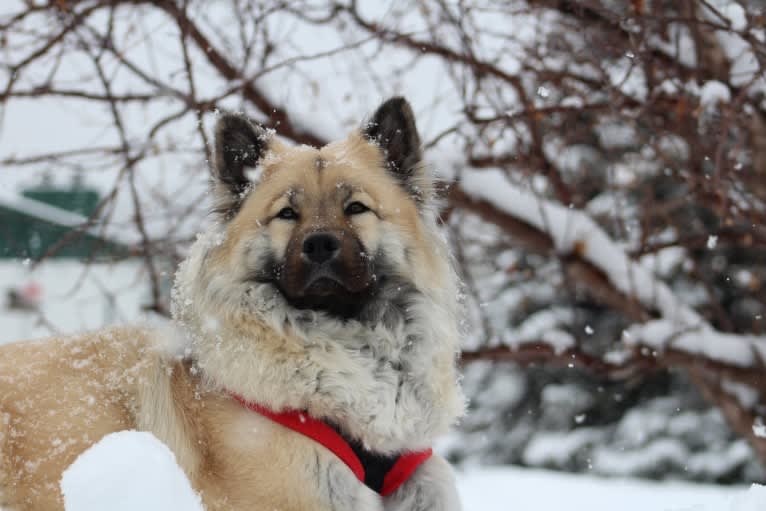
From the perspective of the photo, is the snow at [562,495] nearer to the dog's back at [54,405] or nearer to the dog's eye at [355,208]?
the dog's eye at [355,208]

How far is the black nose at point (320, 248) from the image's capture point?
2.68 meters

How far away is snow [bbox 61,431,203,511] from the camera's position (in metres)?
1.90

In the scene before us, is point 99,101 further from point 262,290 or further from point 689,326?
point 689,326

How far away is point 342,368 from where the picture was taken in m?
2.73

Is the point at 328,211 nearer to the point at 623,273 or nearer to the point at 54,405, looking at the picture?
the point at 54,405

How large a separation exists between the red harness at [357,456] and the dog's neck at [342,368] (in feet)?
0.10

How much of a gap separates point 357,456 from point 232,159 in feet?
4.07

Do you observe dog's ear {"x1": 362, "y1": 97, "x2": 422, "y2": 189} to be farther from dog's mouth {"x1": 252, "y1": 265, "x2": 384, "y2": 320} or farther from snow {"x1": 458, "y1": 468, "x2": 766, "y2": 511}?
snow {"x1": 458, "y1": 468, "x2": 766, "y2": 511}

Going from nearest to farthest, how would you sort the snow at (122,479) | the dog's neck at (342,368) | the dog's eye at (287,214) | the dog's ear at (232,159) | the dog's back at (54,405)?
the snow at (122,479) < the dog's back at (54,405) < the dog's neck at (342,368) < the dog's eye at (287,214) < the dog's ear at (232,159)

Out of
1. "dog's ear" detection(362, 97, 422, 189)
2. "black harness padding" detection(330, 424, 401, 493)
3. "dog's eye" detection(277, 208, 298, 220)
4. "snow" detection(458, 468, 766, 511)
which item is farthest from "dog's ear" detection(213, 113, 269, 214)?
"snow" detection(458, 468, 766, 511)

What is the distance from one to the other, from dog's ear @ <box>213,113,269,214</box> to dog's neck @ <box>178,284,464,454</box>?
41 centimetres

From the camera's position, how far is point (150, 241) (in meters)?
5.46

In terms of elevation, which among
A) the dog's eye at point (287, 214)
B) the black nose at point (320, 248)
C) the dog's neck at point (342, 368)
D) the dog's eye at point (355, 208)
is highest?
the dog's eye at point (355, 208)

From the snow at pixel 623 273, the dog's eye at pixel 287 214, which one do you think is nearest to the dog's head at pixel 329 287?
the dog's eye at pixel 287 214
